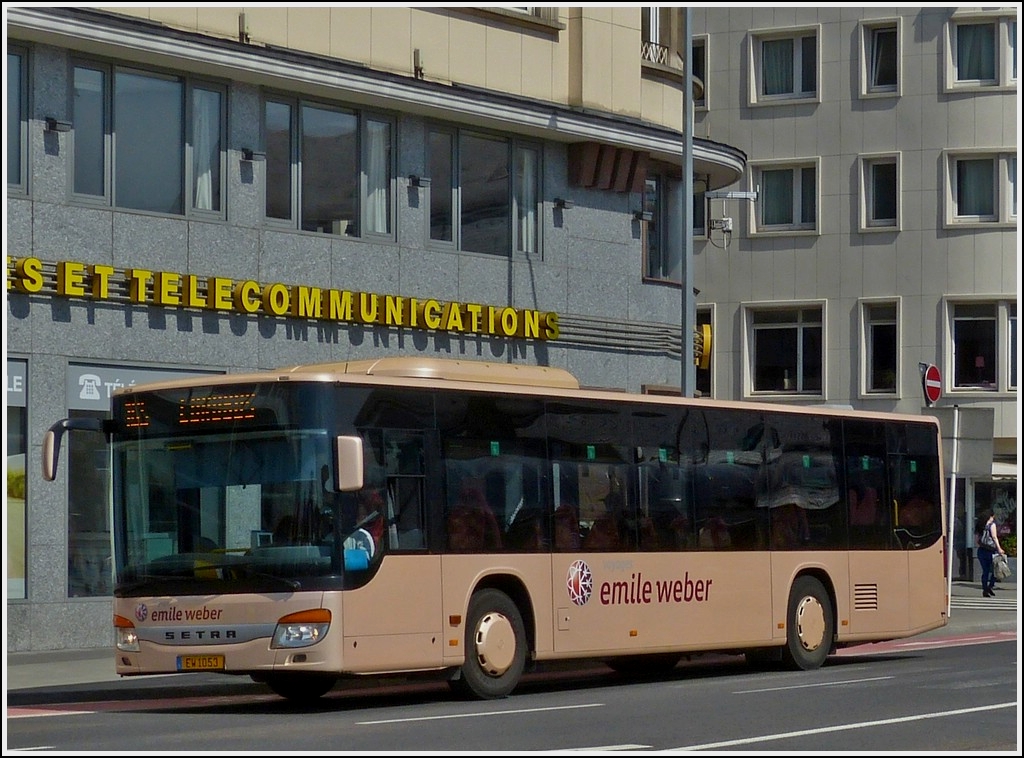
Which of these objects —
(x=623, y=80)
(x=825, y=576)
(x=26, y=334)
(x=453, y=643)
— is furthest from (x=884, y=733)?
(x=623, y=80)

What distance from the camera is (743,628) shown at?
2075 centimetres

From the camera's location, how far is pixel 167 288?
24859mm

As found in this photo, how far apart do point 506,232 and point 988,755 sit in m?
19.0

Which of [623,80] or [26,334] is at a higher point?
[623,80]

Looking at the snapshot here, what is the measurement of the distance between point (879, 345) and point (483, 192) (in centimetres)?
2424

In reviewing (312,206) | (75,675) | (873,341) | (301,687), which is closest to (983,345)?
(873,341)

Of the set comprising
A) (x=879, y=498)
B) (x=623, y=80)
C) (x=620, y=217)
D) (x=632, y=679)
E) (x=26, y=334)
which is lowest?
(x=632, y=679)

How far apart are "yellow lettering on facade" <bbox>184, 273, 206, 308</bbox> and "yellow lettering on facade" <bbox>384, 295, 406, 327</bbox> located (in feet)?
11.0

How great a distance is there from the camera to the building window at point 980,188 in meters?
50.3

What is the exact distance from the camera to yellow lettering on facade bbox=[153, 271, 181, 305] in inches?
974

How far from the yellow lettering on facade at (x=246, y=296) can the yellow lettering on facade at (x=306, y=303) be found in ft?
2.22

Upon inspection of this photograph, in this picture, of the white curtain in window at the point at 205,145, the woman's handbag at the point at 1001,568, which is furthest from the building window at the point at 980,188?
the white curtain in window at the point at 205,145

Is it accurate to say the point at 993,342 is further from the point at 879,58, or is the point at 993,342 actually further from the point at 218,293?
the point at 218,293

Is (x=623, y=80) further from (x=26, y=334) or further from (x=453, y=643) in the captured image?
(x=453, y=643)
